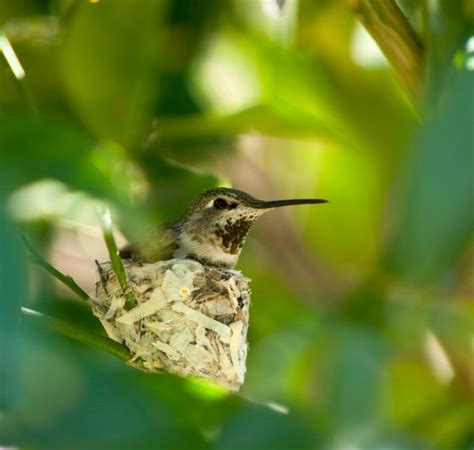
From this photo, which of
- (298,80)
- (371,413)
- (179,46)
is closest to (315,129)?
(298,80)

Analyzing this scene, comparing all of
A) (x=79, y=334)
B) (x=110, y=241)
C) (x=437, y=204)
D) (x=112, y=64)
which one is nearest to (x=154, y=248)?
(x=112, y=64)

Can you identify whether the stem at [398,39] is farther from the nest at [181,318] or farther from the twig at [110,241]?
the nest at [181,318]

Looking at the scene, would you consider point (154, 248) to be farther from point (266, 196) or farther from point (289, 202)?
point (266, 196)

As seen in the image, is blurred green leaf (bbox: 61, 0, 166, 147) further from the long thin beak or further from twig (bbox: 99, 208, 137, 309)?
twig (bbox: 99, 208, 137, 309)

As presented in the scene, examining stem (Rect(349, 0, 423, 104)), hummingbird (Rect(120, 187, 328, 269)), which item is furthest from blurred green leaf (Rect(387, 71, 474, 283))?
hummingbird (Rect(120, 187, 328, 269))

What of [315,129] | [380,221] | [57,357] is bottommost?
[380,221]

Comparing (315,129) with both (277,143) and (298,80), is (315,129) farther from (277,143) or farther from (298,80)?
(277,143)
